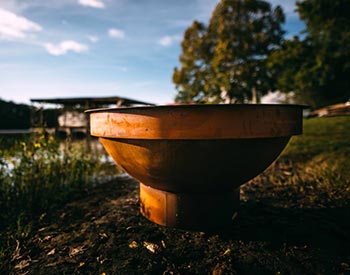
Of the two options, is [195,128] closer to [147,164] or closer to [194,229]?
[147,164]

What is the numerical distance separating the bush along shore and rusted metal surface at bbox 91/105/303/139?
0.69 meters

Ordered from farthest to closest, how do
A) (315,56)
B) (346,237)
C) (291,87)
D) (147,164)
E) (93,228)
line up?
(291,87) → (315,56) → (93,228) → (346,237) → (147,164)

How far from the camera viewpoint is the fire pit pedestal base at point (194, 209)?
157 centimetres

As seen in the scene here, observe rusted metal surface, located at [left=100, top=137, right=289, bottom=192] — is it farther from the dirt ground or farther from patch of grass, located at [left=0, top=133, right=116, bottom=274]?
patch of grass, located at [left=0, top=133, right=116, bottom=274]

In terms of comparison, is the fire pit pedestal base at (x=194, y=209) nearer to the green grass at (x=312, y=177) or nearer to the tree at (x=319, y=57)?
the green grass at (x=312, y=177)

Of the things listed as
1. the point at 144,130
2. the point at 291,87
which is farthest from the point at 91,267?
the point at 291,87

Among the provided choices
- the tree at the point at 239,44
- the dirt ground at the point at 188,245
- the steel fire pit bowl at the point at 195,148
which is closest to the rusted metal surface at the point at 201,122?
the steel fire pit bowl at the point at 195,148

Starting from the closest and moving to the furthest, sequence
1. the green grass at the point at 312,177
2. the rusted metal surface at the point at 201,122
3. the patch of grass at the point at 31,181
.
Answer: the rusted metal surface at the point at 201,122
the patch of grass at the point at 31,181
the green grass at the point at 312,177

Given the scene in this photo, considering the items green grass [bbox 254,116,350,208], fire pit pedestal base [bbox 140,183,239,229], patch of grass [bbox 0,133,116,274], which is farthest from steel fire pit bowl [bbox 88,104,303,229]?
patch of grass [bbox 0,133,116,274]

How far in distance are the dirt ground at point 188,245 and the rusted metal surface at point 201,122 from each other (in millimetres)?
683

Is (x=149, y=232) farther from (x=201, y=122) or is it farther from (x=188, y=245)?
(x=201, y=122)

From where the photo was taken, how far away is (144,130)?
4.11ft

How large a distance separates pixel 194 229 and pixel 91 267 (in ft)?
2.23

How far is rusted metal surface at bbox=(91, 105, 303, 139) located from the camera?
1173 millimetres
